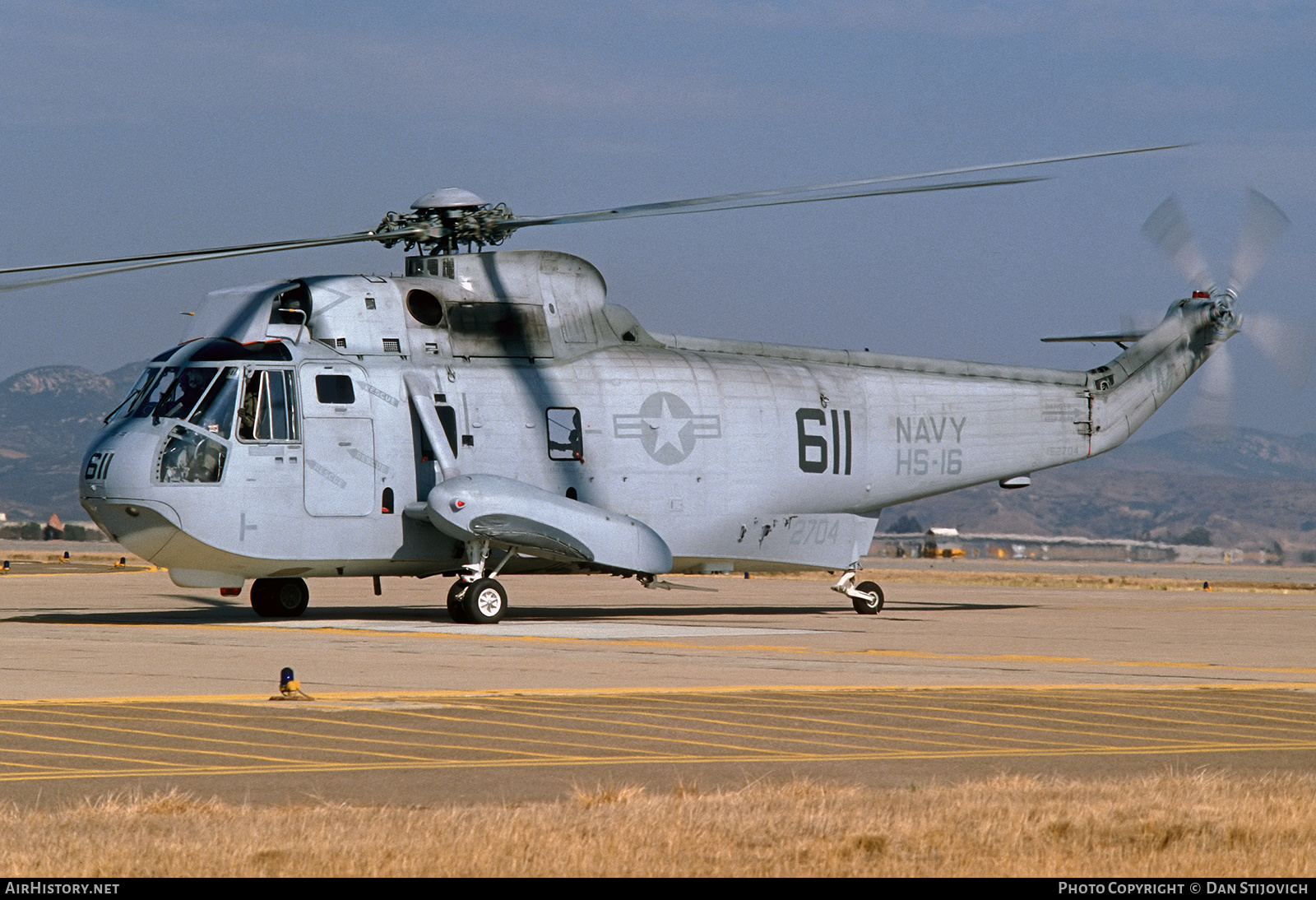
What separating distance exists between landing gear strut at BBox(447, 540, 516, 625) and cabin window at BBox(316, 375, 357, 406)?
3.25 meters

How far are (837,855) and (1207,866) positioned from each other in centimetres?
185

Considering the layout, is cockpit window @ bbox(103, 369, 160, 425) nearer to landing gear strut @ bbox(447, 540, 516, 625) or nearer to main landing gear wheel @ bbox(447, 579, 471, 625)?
landing gear strut @ bbox(447, 540, 516, 625)

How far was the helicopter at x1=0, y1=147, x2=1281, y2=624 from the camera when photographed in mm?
27844

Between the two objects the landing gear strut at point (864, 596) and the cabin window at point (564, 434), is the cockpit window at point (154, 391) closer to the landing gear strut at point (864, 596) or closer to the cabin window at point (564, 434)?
the cabin window at point (564, 434)

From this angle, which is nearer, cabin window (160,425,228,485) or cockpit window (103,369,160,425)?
cabin window (160,425,228,485)

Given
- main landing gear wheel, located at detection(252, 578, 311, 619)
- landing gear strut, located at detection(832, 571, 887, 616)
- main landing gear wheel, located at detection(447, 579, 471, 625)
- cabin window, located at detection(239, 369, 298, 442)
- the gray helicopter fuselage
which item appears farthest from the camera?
landing gear strut, located at detection(832, 571, 887, 616)

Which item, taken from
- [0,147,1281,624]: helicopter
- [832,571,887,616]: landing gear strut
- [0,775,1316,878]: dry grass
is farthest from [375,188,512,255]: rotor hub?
[0,775,1316,878]: dry grass

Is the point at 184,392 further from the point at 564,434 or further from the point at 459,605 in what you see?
the point at 564,434

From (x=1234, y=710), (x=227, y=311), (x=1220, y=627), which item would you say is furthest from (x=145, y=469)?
(x=1220, y=627)

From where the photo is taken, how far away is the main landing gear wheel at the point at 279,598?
31656 mm

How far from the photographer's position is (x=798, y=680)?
1955cm

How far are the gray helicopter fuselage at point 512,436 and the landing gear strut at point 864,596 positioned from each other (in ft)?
2.93

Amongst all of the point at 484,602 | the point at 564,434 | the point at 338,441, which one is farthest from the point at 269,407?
the point at 564,434

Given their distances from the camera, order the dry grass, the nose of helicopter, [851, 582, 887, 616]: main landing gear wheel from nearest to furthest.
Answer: the dry grass
the nose of helicopter
[851, 582, 887, 616]: main landing gear wheel
